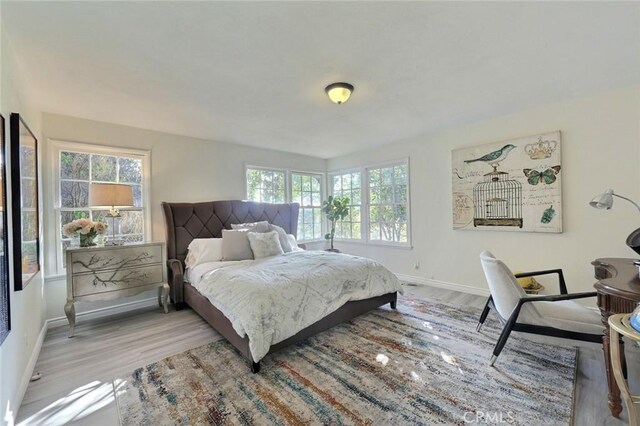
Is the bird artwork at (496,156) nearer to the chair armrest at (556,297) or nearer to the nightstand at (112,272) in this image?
the chair armrest at (556,297)

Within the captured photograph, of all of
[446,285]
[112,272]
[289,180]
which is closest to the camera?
[112,272]

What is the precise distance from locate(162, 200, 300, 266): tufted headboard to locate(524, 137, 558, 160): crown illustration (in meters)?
3.75

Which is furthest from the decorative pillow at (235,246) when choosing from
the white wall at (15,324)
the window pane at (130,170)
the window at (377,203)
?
the window at (377,203)

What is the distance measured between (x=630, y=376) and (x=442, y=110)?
9.69 ft

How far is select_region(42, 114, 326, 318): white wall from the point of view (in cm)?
311

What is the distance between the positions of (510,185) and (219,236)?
4167 millimetres

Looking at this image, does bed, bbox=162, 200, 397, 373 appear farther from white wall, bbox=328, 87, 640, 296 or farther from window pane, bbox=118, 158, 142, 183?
white wall, bbox=328, 87, 640, 296

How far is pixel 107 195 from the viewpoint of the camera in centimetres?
296

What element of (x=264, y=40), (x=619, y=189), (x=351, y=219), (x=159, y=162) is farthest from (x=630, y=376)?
(x=159, y=162)

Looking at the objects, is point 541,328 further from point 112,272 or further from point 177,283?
point 112,272

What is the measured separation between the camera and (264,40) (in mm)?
1969

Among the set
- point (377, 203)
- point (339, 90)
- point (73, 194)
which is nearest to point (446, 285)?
point (377, 203)

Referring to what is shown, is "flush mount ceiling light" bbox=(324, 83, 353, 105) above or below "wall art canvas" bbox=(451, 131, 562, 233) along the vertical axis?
above

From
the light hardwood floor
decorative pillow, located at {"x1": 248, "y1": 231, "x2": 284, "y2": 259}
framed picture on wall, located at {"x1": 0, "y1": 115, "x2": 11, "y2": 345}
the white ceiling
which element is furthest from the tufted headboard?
framed picture on wall, located at {"x1": 0, "y1": 115, "x2": 11, "y2": 345}
